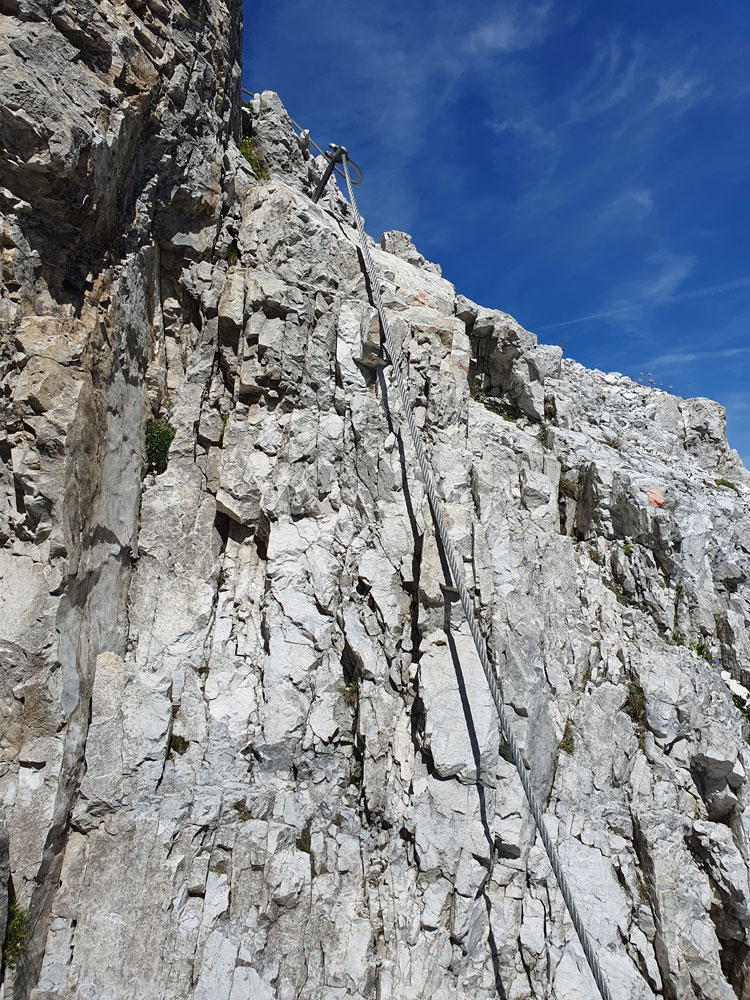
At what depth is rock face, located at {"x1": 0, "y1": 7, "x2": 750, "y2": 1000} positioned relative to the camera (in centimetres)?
693

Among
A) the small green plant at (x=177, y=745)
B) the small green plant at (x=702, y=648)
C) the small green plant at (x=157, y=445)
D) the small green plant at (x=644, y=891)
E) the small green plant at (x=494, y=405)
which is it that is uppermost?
the small green plant at (x=494, y=405)

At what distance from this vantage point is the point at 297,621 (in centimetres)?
880

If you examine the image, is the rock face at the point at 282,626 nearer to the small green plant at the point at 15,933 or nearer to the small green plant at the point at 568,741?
the small green plant at the point at 568,741

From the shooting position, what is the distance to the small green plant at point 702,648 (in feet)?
38.1

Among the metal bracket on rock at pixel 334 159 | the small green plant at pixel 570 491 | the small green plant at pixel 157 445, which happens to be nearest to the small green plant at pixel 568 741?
the small green plant at pixel 570 491

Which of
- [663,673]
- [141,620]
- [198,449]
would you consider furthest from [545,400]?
[141,620]

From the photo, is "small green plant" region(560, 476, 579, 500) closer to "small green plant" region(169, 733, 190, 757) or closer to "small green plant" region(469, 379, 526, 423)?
"small green plant" region(469, 379, 526, 423)

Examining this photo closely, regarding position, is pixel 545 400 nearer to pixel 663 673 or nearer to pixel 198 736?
pixel 663 673

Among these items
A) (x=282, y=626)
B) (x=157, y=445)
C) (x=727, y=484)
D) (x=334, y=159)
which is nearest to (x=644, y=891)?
(x=282, y=626)

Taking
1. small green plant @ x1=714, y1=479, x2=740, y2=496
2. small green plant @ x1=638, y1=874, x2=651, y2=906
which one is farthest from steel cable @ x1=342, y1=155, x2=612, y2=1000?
small green plant @ x1=714, y1=479, x2=740, y2=496

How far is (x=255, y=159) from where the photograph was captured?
14.3 m

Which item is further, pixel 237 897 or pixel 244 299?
pixel 244 299

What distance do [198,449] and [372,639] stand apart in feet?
15.6

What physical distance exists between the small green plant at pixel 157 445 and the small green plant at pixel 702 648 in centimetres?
1153
